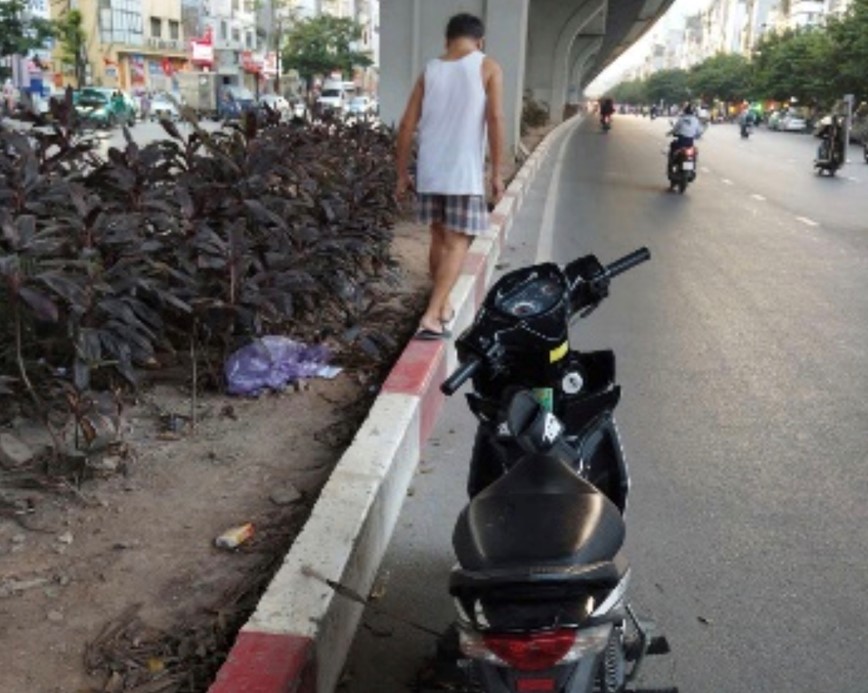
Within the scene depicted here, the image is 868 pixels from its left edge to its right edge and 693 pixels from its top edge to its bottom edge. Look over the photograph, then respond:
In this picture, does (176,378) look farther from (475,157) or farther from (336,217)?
(475,157)

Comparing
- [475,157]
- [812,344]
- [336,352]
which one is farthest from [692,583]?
[812,344]

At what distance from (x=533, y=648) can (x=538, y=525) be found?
0.22m

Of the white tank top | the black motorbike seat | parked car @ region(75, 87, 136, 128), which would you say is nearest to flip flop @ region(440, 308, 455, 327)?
the white tank top

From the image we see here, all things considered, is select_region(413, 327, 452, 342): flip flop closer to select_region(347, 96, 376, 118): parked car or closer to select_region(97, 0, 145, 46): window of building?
select_region(347, 96, 376, 118): parked car

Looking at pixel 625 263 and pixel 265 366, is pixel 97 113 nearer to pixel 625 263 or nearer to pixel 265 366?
pixel 265 366

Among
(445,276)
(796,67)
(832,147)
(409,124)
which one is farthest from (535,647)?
(796,67)

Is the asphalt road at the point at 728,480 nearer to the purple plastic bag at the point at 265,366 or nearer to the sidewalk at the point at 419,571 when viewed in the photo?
the sidewalk at the point at 419,571

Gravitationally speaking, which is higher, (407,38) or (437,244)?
(407,38)

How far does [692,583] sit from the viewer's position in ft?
10.9

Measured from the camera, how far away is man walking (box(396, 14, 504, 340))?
5473mm

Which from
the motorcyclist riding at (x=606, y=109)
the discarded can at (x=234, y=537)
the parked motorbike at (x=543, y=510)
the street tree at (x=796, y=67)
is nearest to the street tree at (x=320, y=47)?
the motorcyclist riding at (x=606, y=109)

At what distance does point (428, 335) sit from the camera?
5207 millimetres

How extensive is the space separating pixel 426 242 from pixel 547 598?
753 cm

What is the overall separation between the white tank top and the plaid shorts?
8 cm
